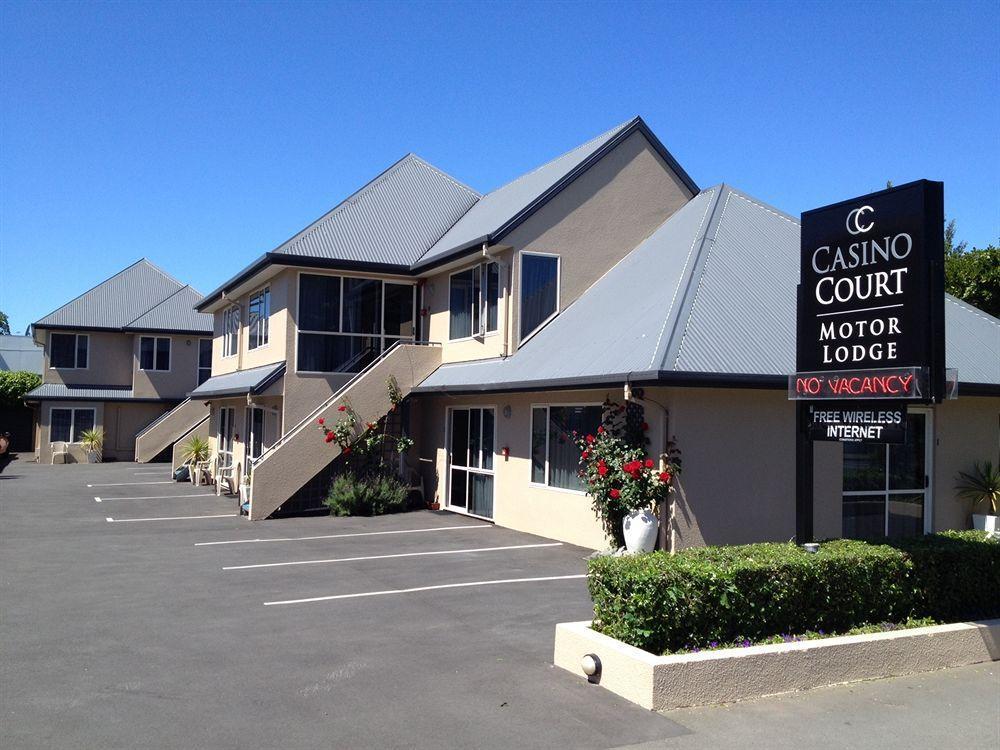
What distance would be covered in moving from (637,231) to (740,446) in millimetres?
7404

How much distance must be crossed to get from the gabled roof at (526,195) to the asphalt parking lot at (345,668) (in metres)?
7.02

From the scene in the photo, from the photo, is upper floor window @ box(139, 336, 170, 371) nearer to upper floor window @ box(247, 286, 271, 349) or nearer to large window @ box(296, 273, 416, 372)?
upper floor window @ box(247, 286, 271, 349)

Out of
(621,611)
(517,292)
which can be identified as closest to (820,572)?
→ (621,611)

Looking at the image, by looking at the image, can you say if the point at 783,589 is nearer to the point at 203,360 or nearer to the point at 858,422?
the point at 858,422

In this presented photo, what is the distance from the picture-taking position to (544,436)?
1563 cm

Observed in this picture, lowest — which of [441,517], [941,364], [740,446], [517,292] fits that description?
[441,517]

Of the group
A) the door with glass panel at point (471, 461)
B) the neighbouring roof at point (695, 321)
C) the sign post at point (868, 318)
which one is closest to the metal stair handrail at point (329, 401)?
the neighbouring roof at point (695, 321)

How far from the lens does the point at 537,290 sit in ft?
58.8

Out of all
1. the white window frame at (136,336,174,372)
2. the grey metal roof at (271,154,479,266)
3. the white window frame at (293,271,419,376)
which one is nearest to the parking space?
the white window frame at (293,271,419,376)

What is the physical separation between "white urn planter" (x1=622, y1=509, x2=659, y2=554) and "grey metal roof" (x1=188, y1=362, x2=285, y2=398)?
1042 centimetres

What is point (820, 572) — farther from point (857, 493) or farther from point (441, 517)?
point (441, 517)

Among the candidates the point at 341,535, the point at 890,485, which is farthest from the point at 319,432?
the point at 890,485

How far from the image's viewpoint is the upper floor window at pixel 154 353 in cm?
3797

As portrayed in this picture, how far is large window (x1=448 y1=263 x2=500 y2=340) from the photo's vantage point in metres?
18.4
